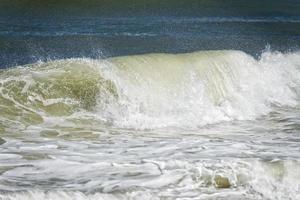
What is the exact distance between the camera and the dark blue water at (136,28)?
20703 millimetres

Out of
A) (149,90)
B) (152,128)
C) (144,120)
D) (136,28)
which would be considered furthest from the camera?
(136,28)

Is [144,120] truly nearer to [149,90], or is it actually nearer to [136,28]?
[149,90]

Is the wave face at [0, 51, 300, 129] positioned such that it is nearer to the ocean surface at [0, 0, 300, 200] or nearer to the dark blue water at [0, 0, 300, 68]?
A: the ocean surface at [0, 0, 300, 200]

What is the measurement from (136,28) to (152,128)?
1490 centimetres

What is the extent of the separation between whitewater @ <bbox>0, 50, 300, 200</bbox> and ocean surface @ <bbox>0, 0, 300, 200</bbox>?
2cm

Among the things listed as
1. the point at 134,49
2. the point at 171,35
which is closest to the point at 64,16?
the point at 171,35

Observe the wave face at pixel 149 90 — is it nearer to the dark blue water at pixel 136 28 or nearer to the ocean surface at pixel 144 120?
the ocean surface at pixel 144 120

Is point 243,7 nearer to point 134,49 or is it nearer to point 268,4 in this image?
point 268,4

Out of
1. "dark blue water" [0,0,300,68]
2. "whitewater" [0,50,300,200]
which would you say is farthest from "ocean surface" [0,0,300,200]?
"dark blue water" [0,0,300,68]

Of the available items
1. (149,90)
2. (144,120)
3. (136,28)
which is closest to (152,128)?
(144,120)

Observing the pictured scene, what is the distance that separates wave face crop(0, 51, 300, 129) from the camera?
1148 cm

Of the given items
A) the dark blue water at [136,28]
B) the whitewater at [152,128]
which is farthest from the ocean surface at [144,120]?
the dark blue water at [136,28]

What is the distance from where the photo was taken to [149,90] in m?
13.4

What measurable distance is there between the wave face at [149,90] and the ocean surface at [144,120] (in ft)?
0.10
